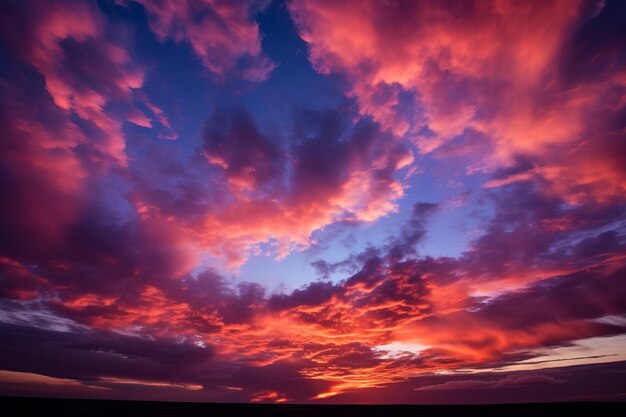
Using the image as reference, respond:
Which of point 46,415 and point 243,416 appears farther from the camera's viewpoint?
point 243,416

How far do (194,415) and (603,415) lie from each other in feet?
135

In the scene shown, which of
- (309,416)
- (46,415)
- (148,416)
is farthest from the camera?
(309,416)

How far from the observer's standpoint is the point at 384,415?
3544 cm

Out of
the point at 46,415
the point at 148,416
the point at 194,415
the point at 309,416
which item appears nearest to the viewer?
the point at 46,415

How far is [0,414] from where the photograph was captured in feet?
87.2

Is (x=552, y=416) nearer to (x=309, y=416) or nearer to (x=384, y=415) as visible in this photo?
(x=384, y=415)

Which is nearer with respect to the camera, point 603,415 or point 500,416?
point 603,415

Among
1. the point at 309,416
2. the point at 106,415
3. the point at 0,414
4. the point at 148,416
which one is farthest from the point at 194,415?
the point at 0,414

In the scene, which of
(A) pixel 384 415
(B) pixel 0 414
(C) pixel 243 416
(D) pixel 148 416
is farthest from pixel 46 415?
(A) pixel 384 415

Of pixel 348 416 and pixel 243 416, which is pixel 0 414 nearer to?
pixel 243 416

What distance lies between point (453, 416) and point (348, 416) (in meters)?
11.4

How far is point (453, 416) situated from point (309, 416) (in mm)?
15743

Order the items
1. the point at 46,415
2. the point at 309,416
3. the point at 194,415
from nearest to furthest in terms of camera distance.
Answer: the point at 46,415 < the point at 194,415 < the point at 309,416

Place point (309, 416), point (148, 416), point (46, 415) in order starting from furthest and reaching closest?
1. point (309, 416)
2. point (148, 416)
3. point (46, 415)
